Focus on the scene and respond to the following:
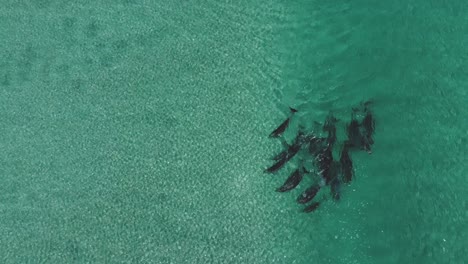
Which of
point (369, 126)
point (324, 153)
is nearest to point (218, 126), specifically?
point (324, 153)

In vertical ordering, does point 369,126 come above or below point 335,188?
above

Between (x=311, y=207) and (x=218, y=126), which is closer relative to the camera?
(x=311, y=207)

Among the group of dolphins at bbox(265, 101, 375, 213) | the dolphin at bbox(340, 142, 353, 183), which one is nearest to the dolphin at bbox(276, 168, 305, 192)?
the group of dolphins at bbox(265, 101, 375, 213)

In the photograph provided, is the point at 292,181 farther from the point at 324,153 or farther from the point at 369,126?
the point at 369,126

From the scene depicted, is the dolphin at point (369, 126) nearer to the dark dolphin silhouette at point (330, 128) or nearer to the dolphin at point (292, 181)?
the dark dolphin silhouette at point (330, 128)

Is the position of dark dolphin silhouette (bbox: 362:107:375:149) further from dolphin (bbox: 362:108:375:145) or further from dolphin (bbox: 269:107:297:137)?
dolphin (bbox: 269:107:297:137)

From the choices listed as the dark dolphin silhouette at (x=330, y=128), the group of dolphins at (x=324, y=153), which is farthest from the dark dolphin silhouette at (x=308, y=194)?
the dark dolphin silhouette at (x=330, y=128)
